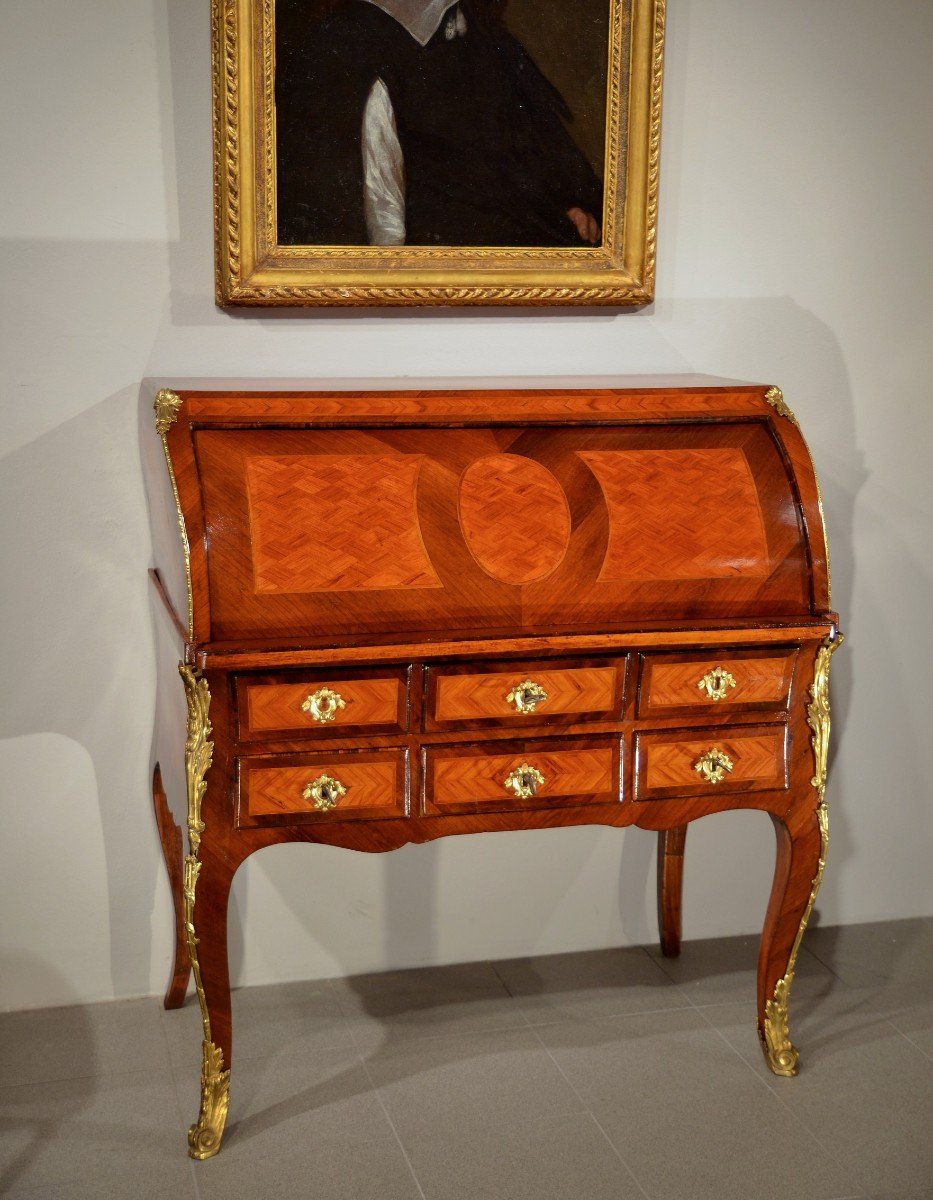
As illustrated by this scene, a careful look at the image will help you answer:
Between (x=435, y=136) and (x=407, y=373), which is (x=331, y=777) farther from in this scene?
(x=435, y=136)

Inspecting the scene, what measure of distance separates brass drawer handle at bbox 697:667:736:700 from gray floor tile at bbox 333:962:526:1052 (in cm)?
93

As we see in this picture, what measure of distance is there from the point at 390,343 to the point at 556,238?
1.34ft

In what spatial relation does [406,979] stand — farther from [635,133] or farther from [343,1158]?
[635,133]

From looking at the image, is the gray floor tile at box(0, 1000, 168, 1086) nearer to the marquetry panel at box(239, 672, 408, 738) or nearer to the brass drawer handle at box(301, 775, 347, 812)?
the brass drawer handle at box(301, 775, 347, 812)

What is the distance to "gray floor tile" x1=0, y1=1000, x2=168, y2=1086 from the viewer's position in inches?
106

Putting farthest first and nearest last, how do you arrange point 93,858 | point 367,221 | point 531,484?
point 93,858 → point 367,221 → point 531,484

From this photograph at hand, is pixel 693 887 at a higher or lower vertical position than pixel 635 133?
lower

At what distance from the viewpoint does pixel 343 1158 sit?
8.00ft

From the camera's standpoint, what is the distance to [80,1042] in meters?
2.80

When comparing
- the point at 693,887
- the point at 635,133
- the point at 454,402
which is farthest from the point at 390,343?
the point at 693,887

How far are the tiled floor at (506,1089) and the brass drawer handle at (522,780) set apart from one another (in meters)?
0.66

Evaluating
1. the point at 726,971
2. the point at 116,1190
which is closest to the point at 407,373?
Answer: the point at 726,971

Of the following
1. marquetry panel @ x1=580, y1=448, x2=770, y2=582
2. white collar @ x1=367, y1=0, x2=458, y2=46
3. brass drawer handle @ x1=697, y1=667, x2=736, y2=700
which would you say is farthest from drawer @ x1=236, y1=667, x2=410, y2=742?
white collar @ x1=367, y1=0, x2=458, y2=46

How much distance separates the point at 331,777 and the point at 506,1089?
31.2 inches
